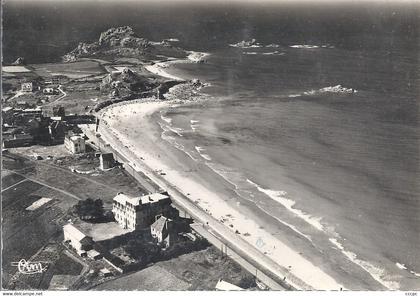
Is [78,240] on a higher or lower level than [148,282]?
higher

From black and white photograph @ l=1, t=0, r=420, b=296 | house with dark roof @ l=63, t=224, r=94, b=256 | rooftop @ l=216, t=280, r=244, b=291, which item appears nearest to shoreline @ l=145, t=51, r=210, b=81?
black and white photograph @ l=1, t=0, r=420, b=296

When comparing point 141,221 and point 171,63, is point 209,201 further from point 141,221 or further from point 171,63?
point 171,63

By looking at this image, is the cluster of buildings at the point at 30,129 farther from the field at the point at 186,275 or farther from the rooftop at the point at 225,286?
the rooftop at the point at 225,286

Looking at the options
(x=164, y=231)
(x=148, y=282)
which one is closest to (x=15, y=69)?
(x=164, y=231)

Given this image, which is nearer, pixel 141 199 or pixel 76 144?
pixel 141 199

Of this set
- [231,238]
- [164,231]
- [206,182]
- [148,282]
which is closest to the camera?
[148,282]

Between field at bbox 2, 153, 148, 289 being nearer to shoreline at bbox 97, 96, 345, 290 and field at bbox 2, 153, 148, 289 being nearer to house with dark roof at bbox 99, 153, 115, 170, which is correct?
house with dark roof at bbox 99, 153, 115, 170
